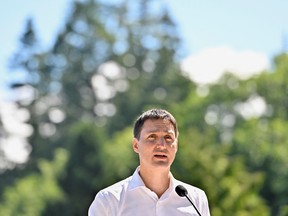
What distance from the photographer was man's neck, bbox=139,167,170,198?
4.84 m

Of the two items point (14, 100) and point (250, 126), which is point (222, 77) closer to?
point (250, 126)

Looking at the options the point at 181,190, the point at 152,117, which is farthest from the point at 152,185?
the point at 152,117

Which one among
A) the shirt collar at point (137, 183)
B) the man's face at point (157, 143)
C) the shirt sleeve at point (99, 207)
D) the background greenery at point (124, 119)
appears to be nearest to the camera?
the shirt sleeve at point (99, 207)

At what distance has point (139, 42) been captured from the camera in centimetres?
7206

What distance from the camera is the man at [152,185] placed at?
4.70 m

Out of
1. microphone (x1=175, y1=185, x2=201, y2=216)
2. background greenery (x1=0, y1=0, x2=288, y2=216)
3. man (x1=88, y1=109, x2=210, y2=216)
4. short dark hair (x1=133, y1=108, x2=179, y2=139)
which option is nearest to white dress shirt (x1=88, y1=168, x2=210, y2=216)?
man (x1=88, y1=109, x2=210, y2=216)

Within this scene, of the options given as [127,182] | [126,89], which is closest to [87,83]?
[126,89]

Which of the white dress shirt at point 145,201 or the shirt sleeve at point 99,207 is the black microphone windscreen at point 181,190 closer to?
the white dress shirt at point 145,201

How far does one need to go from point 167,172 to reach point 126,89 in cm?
6421

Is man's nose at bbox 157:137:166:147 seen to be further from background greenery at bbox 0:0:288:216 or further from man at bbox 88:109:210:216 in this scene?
background greenery at bbox 0:0:288:216

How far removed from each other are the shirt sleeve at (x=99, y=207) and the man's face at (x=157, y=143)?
1.00 feet

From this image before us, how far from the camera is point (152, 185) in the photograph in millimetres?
4875

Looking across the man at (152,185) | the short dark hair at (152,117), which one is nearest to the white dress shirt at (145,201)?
the man at (152,185)

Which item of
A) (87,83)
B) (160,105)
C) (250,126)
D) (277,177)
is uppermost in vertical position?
(87,83)
